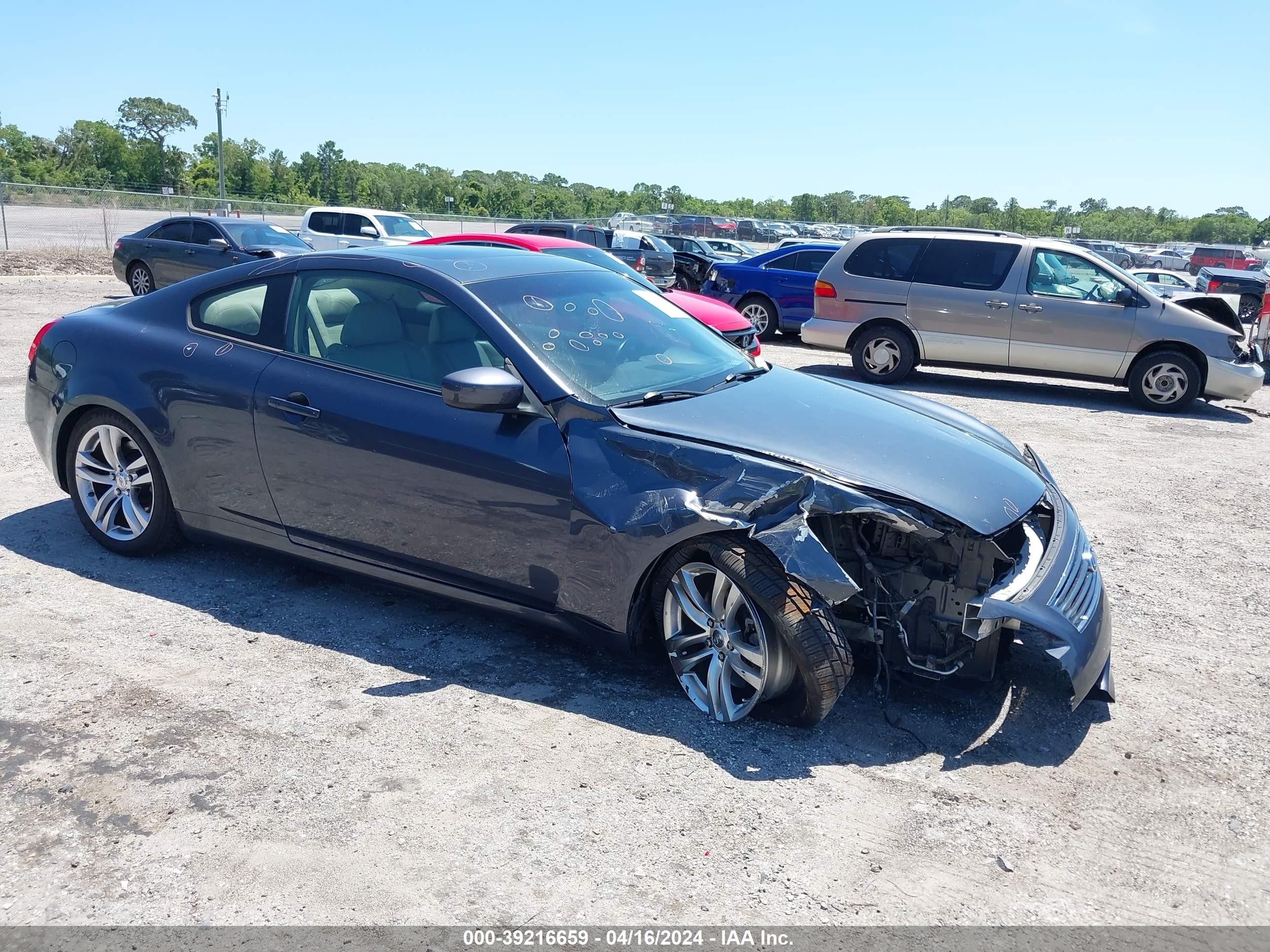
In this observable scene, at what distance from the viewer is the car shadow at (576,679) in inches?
143

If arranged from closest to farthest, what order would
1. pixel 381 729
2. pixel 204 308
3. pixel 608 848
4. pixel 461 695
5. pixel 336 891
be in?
pixel 336 891
pixel 608 848
pixel 381 729
pixel 461 695
pixel 204 308

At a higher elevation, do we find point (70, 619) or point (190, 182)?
point (190, 182)

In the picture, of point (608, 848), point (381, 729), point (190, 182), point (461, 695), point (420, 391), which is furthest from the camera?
point (190, 182)

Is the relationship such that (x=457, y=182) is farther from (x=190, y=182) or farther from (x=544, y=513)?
(x=544, y=513)

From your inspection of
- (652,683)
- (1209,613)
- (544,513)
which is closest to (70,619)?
(544,513)

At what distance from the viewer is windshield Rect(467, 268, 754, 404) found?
4.18 m

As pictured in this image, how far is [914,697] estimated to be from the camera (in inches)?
157

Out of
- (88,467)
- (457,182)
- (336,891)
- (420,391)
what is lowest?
(336,891)

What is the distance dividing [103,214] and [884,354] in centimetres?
2762

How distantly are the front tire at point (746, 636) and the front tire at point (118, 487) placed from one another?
2.72 m

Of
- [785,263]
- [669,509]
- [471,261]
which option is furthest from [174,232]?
[669,509]

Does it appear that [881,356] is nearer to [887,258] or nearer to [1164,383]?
[887,258]

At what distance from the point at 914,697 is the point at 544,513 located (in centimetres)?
→ 163

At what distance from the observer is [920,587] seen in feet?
12.3
